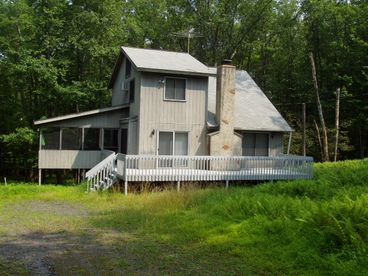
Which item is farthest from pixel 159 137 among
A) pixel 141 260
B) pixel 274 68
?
pixel 274 68

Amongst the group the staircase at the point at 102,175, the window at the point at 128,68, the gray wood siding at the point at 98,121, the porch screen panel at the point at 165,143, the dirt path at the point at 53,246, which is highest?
the window at the point at 128,68

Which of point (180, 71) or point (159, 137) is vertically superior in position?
point (180, 71)

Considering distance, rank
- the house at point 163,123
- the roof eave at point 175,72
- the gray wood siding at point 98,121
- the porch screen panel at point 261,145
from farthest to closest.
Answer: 1. the porch screen panel at point 261,145
2. the gray wood siding at point 98,121
3. the house at point 163,123
4. the roof eave at point 175,72

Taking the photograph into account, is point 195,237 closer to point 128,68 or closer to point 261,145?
point 261,145

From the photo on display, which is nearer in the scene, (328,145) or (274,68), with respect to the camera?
(328,145)

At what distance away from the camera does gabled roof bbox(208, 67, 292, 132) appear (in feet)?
71.0

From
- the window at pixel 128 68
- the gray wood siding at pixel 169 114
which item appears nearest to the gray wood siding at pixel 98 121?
the window at pixel 128 68

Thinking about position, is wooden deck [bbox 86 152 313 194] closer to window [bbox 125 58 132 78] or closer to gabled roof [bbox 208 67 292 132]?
gabled roof [bbox 208 67 292 132]

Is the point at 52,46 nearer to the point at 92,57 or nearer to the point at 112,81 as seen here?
the point at 92,57

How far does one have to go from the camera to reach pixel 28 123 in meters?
28.0

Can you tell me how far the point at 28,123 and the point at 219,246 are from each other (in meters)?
23.4

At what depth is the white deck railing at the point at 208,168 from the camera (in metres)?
16.7

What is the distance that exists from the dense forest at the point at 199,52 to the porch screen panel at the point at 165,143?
8890 mm

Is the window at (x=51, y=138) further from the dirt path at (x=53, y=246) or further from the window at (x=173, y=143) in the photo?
the dirt path at (x=53, y=246)
